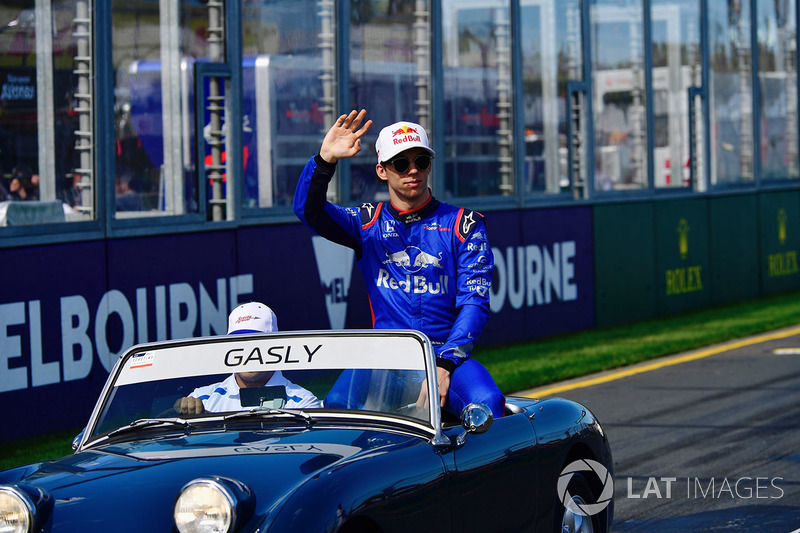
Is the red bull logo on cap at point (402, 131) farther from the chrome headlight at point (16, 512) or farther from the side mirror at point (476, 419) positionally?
the chrome headlight at point (16, 512)

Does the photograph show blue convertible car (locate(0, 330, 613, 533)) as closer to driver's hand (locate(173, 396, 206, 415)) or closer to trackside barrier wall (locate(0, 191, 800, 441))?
driver's hand (locate(173, 396, 206, 415))

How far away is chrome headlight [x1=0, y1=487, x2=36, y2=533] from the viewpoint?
148 inches

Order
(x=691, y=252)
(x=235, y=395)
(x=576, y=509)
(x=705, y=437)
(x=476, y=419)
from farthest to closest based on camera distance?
(x=691, y=252) < (x=705, y=437) < (x=576, y=509) < (x=235, y=395) < (x=476, y=419)

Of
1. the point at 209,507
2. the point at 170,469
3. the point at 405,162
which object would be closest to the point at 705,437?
the point at 405,162

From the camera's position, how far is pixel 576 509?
538 centimetres

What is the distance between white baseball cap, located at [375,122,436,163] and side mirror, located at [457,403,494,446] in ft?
4.28

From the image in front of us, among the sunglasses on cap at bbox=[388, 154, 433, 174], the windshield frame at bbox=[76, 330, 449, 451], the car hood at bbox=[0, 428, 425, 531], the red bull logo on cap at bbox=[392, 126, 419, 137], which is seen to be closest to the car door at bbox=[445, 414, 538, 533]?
the windshield frame at bbox=[76, 330, 449, 451]

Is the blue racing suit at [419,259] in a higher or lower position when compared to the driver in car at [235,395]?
higher

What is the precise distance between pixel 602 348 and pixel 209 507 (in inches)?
429

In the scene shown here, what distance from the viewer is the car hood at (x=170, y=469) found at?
12.4ft

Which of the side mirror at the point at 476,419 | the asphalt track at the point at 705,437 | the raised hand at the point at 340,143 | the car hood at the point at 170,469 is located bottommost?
the asphalt track at the point at 705,437

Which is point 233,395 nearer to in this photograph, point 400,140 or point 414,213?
point 414,213

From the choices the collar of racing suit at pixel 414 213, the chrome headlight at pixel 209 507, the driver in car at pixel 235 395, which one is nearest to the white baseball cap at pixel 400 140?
the collar of racing suit at pixel 414 213

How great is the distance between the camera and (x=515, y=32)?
15539 millimetres
